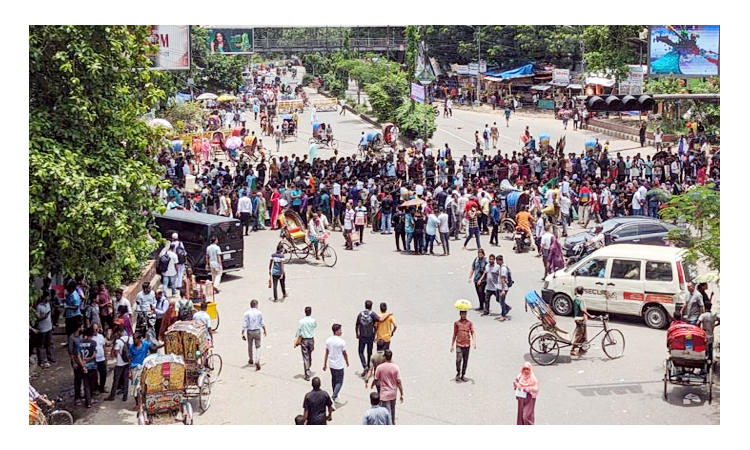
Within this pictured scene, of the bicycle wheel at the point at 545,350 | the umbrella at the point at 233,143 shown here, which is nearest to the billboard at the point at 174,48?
the umbrella at the point at 233,143

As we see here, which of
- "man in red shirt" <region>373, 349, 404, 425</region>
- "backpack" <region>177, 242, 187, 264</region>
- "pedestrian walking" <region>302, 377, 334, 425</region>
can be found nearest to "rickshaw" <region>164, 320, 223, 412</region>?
"pedestrian walking" <region>302, 377, 334, 425</region>

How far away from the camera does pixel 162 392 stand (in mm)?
13398

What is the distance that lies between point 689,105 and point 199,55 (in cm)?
3173

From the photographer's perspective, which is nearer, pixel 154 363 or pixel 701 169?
pixel 154 363

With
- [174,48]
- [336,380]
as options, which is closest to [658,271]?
[336,380]

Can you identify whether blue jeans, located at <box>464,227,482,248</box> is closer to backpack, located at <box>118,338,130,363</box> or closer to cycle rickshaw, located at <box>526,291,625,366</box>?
cycle rickshaw, located at <box>526,291,625,366</box>

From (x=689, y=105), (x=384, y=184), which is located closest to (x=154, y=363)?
(x=384, y=184)

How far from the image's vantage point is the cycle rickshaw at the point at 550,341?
16.2m

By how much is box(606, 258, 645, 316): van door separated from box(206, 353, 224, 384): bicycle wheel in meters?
7.33

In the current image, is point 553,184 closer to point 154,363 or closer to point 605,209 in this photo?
point 605,209

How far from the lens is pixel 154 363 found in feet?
43.9

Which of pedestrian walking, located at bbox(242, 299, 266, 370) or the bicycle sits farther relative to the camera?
the bicycle

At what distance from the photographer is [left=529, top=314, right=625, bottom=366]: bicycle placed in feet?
53.1

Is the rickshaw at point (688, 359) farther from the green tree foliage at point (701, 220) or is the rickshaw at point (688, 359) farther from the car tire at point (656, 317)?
the car tire at point (656, 317)
